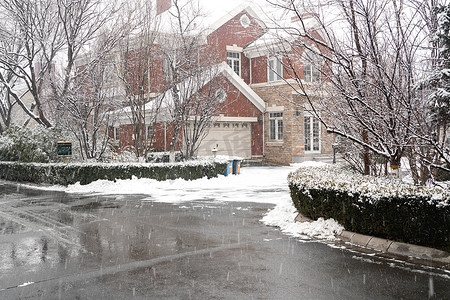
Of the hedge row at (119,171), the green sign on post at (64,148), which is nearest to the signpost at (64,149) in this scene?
the green sign on post at (64,148)

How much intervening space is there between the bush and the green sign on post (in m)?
1.62

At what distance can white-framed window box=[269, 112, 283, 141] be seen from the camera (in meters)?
26.6

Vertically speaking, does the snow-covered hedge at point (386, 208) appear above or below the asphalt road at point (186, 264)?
above

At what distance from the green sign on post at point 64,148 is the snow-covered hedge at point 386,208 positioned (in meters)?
12.8

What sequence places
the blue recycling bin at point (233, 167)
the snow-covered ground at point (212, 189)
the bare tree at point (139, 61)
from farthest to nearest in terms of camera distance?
the blue recycling bin at point (233, 167), the bare tree at point (139, 61), the snow-covered ground at point (212, 189)

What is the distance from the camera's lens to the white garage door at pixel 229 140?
80.9ft

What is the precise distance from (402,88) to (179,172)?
437 inches

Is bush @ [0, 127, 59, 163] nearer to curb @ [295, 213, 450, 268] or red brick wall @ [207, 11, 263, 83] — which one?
red brick wall @ [207, 11, 263, 83]

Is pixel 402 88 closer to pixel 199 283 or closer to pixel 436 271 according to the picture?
pixel 436 271

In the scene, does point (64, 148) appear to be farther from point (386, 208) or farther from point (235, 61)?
point (386, 208)

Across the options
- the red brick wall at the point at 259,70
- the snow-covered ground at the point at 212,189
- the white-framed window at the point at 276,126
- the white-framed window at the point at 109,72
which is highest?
the red brick wall at the point at 259,70

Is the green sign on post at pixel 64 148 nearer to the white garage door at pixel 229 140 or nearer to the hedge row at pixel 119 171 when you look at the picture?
the hedge row at pixel 119 171

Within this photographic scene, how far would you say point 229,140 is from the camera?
84.8 feet

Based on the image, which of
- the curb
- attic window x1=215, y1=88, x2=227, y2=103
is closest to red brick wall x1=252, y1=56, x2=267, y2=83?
attic window x1=215, y1=88, x2=227, y2=103
